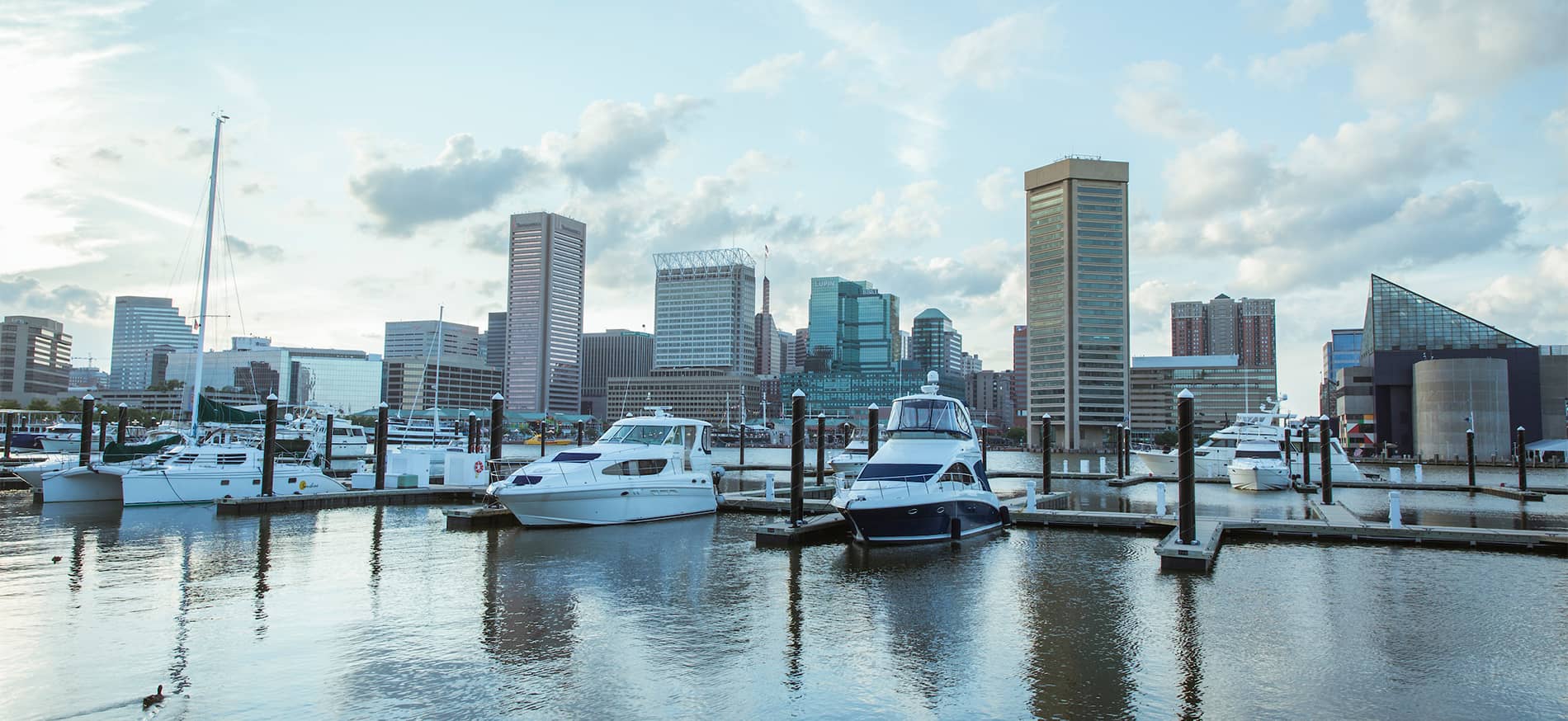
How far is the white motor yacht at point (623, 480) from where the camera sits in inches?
1045

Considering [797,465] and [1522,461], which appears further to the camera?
[1522,461]

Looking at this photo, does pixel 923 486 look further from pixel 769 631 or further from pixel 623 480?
pixel 769 631

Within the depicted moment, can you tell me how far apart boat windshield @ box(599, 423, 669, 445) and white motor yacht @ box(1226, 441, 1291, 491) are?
32452 mm

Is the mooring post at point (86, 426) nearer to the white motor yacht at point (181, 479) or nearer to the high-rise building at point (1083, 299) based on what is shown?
the white motor yacht at point (181, 479)

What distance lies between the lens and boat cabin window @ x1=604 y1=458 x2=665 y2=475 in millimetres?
27797

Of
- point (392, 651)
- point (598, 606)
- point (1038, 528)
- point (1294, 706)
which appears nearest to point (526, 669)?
point (392, 651)

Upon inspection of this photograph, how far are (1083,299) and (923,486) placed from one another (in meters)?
152

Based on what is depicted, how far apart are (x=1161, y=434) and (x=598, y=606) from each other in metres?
180

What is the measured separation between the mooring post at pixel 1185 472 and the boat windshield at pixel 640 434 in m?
16.2

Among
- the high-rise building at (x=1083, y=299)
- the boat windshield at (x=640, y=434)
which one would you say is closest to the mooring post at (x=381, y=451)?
the boat windshield at (x=640, y=434)

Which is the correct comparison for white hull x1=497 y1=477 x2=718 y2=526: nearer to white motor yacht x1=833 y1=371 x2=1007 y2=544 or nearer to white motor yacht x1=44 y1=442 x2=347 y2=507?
white motor yacht x1=833 y1=371 x2=1007 y2=544

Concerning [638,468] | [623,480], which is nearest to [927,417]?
[638,468]

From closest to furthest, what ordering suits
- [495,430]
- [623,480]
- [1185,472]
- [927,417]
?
[1185,472] < [623,480] < [927,417] < [495,430]

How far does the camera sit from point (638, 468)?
1123 inches
